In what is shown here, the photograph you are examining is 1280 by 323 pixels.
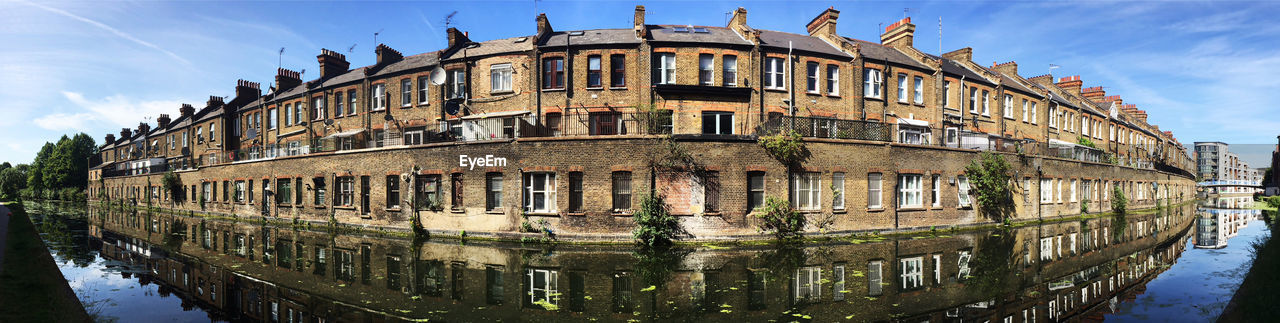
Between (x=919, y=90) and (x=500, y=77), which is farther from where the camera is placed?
(x=919, y=90)

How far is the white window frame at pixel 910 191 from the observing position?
20.0 m

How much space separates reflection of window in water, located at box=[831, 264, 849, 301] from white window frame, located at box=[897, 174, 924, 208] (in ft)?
32.2

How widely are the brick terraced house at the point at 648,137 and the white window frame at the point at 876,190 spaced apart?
0.06 m

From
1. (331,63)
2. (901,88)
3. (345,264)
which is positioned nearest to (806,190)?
(901,88)

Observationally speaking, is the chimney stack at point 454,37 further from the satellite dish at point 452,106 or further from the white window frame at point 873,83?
the white window frame at point 873,83

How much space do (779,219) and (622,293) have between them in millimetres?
9430

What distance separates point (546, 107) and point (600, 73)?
2956 millimetres

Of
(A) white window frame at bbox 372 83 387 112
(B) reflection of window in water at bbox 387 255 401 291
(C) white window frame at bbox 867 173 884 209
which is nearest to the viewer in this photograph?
(B) reflection of window in water at bbox 387 255 401 291

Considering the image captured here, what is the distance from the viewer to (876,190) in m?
19.3

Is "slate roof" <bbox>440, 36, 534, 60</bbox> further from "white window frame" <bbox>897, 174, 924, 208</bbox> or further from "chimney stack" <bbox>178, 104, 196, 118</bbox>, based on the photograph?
"chimney stack" <bbox>178, 104, 196, 118</bbox>

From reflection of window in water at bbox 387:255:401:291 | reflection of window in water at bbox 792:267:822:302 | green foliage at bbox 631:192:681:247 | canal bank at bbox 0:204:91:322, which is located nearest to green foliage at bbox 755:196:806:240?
green foliage at bbox 631:192:681:247

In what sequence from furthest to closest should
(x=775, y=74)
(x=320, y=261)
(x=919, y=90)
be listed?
1. (x=919, y=90)
2. (x=775, y=74)
3. (x=320, y=261)

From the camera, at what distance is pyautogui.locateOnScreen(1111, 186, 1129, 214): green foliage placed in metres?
31.9

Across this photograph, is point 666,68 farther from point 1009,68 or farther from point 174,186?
point 174,186
